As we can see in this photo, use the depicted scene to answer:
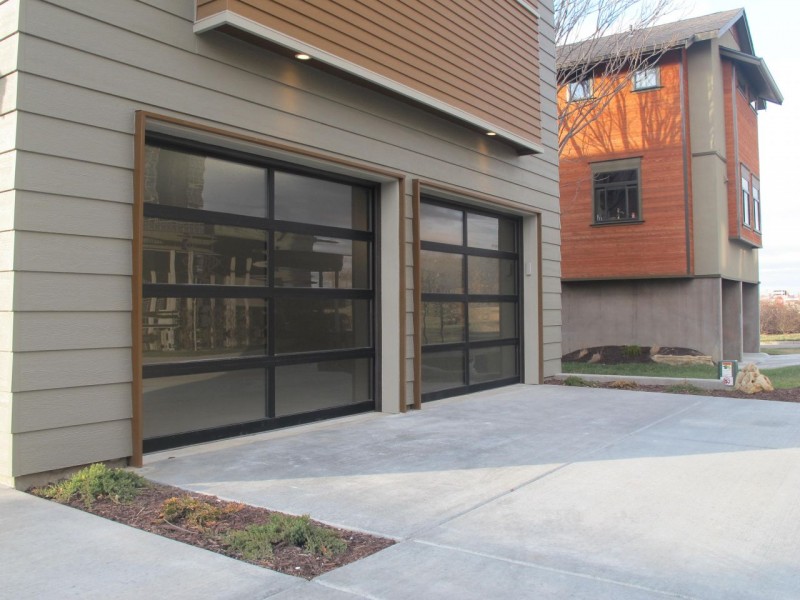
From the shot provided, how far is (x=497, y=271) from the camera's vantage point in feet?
34.0

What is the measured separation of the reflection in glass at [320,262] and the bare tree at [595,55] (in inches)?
443

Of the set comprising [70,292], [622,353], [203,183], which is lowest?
[622,353]

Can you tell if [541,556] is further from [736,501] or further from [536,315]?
[536,315]

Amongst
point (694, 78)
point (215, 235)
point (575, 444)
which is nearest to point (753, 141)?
point (694, 78)

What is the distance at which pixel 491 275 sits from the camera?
33.5ft

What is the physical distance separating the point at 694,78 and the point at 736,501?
15.0 m

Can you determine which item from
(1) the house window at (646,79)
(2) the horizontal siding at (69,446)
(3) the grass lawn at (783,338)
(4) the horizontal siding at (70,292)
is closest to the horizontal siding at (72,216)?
(4) the horizontal siding at (70,292)

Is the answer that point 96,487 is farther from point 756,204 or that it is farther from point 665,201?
point 756,204

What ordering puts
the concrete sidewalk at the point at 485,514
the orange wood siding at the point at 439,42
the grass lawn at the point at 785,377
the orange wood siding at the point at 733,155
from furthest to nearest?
the orange wood siding at the point at 733,155, the grass lawn at the point at 785,377, the orange wood siding at the point at 439,42, the concrete sidewalk at the point at 485,514

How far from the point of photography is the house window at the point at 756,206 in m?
19.5

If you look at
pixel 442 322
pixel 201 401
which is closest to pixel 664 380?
pixel 442 322

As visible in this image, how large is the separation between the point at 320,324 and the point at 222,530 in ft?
11.8

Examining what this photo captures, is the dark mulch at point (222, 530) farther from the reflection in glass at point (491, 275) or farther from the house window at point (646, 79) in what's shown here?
the house window at point (646, 79)

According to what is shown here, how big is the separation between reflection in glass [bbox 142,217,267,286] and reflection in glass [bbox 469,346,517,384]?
169 inches
